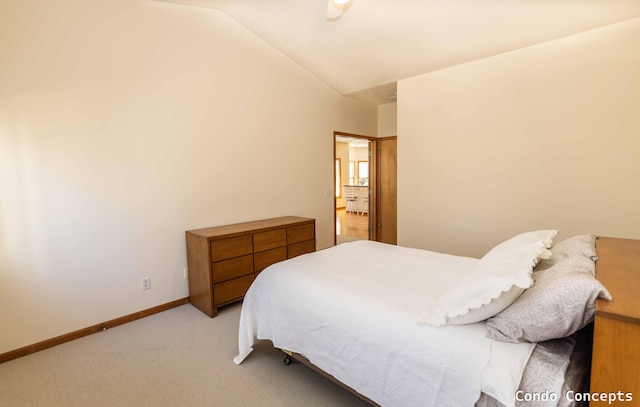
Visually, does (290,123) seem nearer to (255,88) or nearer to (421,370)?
(255,88)

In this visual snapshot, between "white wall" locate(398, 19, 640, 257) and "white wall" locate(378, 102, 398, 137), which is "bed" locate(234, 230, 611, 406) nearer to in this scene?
"white wall" locate(398, 19, 640, 257)

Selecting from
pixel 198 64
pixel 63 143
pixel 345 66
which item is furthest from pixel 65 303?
pixel 345 66

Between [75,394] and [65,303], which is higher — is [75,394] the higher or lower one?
the lower one

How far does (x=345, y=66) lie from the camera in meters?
4.02

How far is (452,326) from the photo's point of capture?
4.36 ft

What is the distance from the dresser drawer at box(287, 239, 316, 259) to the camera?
3.68 m

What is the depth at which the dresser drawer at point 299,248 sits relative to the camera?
368cm

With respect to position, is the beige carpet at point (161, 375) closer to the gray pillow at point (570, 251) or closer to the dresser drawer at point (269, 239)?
the dresser drawer at point (269, 239)

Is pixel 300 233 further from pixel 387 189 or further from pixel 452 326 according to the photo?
pixel 452 326

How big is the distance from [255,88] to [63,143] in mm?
2047

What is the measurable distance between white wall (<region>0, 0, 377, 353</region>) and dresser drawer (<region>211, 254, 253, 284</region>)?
0.52 metres

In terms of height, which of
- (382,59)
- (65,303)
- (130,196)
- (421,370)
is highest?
(382,59)

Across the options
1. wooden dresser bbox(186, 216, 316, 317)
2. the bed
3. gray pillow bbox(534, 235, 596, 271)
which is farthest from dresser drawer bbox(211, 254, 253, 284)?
gray pillow bbox(534, 235, 596, 271)

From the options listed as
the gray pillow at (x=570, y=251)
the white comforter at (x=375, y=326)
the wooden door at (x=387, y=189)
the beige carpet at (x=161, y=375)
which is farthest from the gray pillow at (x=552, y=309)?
the wooden door at (x=387, y=189)
